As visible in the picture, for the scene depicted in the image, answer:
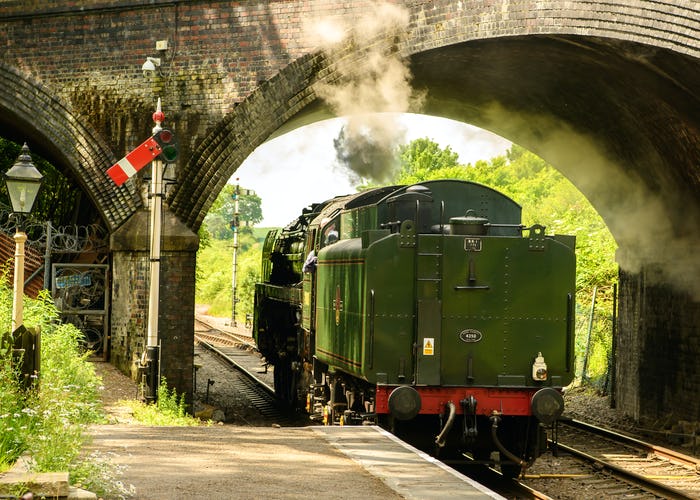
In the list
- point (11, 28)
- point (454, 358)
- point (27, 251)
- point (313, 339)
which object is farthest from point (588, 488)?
point (11, 28)

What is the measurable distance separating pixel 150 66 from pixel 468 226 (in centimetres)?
686

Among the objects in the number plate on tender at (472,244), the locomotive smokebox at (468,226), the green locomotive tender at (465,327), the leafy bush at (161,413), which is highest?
the locomotive smokebox at (468,226)

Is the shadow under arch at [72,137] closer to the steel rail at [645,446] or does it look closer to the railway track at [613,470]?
the railway track at [613,470]

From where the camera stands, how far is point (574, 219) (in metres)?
39.2

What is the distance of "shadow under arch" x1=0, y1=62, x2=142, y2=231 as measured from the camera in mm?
16547

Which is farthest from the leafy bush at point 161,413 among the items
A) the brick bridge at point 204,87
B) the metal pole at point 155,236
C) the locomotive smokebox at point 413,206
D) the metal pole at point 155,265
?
the locomotive smokebox at point 413,206

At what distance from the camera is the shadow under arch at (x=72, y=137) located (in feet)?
54.3

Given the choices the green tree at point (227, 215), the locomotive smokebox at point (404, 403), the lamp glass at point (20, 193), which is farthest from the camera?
the green tree at point (227, 215)

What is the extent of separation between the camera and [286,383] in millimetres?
19438

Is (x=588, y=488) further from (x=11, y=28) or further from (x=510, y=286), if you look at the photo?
(x=11, y=28)

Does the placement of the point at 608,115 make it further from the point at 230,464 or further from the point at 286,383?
the point at 230,464

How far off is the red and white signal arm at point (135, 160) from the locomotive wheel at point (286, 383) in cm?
571

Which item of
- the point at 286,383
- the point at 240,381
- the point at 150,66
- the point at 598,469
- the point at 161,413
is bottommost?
the point at 598,469

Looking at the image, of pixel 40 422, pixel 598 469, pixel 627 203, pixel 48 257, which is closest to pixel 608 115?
pixel 627 203
